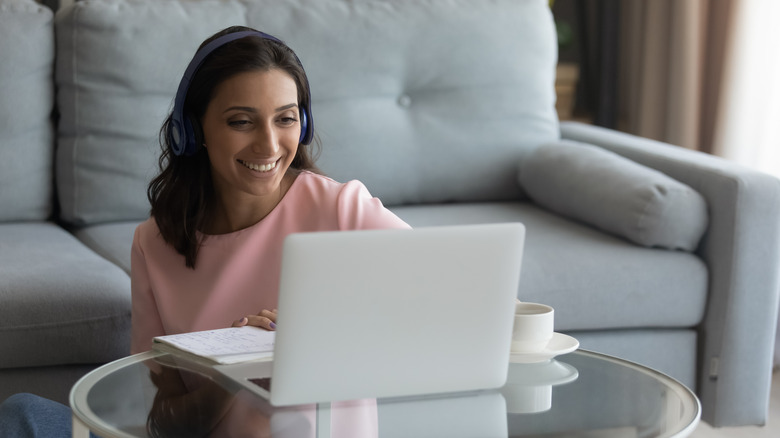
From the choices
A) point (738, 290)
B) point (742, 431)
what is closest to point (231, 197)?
point (738, 290)

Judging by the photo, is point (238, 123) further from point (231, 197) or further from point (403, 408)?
point (403, 408)

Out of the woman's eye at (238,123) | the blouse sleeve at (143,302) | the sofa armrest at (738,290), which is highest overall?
the woman's eye at (238,123)

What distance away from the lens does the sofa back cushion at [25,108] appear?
7.21 feet

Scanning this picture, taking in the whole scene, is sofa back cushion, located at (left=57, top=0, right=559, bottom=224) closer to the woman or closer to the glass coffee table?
the woman

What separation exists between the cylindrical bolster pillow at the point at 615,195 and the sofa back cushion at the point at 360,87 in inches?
5.7

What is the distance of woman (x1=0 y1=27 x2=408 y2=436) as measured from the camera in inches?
51.9

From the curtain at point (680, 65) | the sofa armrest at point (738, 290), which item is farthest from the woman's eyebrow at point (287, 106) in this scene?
the curtain at point (680, 65)

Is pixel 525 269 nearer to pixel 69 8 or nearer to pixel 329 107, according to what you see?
pixel 329 107

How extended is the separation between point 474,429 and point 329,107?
148cm

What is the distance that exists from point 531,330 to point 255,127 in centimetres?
45

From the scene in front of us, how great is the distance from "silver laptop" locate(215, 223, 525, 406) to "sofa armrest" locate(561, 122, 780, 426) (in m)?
1.22

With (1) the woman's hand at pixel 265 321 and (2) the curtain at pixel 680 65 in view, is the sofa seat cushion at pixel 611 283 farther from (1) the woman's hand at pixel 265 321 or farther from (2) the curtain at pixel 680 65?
(2) the curtain at pixel 680 65

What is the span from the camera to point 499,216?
2.34 meters

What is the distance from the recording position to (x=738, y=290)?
2.03 m
